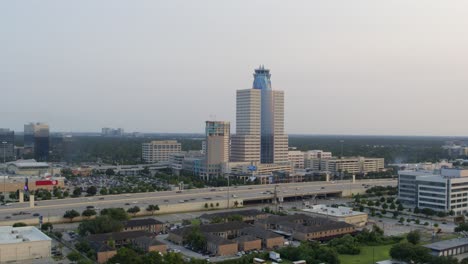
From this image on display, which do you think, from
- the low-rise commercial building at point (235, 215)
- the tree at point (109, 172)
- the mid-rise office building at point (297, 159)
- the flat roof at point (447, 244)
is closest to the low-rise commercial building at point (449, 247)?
the flat roof at point (447, 244)

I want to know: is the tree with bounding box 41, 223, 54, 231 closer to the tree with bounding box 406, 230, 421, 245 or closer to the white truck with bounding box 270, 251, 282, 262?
the white truck with bounding box 270, 251, 282, 262

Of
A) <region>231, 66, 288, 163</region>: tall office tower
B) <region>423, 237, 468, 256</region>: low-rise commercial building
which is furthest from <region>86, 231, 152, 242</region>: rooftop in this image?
<region>231, 66, 288, 163</region>: tall office tower

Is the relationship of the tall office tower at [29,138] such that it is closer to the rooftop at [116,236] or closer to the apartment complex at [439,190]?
the rooftop at [116,236]

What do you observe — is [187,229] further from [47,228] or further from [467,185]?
[467,185]

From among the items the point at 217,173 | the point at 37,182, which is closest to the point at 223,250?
the point at 37,182

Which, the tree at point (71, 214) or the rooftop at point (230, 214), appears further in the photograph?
the tree at point (71, 214)

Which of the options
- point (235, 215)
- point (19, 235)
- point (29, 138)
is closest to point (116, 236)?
point (19, 235)
